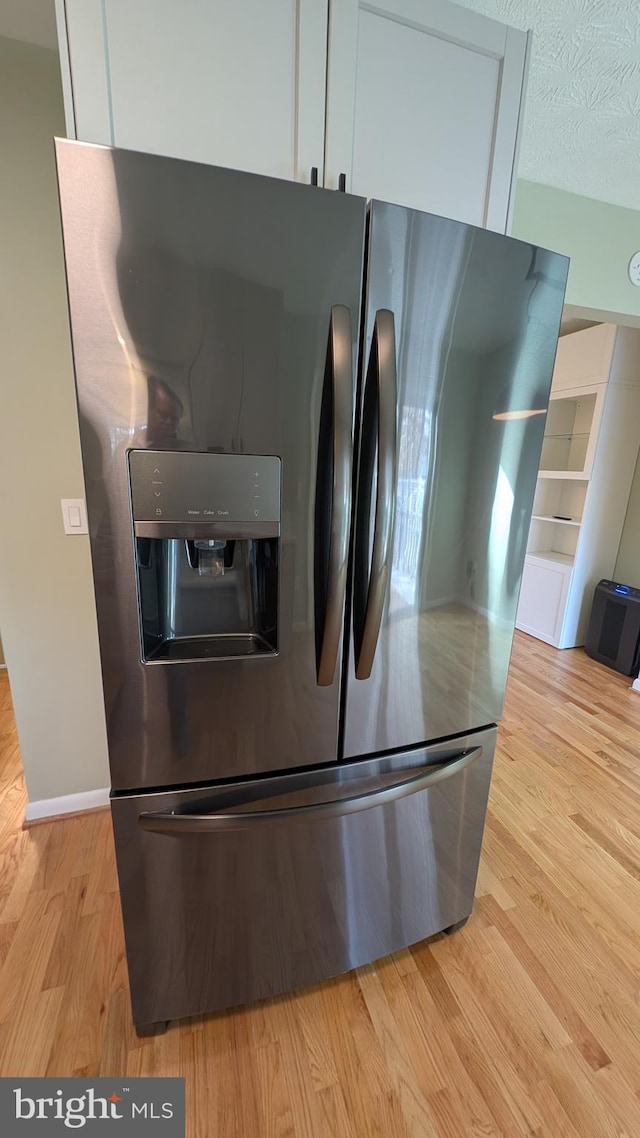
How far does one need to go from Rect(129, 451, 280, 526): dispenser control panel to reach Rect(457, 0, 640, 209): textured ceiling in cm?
148

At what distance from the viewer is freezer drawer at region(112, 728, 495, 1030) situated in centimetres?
98

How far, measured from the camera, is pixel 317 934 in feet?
3.81

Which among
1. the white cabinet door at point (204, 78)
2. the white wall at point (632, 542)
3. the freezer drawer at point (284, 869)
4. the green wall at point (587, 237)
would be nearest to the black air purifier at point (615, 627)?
the white wall at point (632, 542)

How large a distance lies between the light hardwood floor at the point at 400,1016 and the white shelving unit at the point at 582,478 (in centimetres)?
214

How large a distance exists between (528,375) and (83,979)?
200cm

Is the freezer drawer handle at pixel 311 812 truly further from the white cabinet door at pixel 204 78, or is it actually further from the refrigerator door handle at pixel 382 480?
the white cabinet door at pixel 204 78

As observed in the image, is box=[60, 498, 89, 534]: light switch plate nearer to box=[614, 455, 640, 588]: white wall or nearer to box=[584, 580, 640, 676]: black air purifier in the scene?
box=[584, 580, 640, 676]: black air purifier

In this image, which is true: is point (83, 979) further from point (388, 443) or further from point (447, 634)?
point (388, 443)

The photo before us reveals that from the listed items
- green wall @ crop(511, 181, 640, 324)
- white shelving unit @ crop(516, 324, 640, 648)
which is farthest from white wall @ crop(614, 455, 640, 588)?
green wall @ crop(511, 181, 640, 324)

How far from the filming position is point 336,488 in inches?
34.3

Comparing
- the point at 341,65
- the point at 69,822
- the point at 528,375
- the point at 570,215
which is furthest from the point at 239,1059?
the point at 570,215

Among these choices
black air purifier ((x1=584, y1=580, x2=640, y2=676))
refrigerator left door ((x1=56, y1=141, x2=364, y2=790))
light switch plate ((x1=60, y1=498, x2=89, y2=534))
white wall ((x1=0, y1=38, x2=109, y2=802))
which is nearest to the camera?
refrigerator left door ((x1=56, y1=141, x2=364, y2=790))

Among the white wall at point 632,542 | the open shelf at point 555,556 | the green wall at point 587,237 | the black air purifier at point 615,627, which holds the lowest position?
the black air purifier at point 615,627

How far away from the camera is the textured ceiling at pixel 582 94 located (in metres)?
1.20
